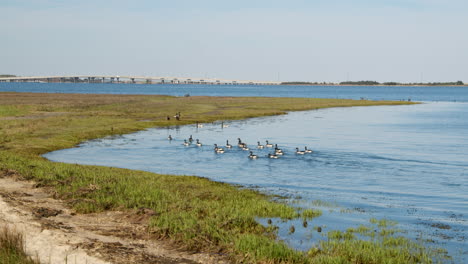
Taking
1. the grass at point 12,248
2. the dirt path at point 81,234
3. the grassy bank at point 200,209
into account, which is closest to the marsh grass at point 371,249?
the grassy bank at point 200,209

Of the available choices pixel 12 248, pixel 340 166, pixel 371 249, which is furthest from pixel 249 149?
pixel 12 248

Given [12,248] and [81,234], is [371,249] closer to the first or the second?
[81,234]

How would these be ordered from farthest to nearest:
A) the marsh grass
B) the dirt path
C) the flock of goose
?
1. the flock of goose
2. the marsh grass
3. the dirt path

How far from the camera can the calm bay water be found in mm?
21500

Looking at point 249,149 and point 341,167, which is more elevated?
point 341,167

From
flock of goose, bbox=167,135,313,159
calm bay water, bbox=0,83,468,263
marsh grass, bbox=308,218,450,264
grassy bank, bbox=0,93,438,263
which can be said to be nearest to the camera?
marsh grass, bbox=308,218,450,264

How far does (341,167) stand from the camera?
35.1 m

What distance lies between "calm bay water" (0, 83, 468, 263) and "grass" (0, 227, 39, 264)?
825cm

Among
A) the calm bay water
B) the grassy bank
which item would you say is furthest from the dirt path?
the calm bay water

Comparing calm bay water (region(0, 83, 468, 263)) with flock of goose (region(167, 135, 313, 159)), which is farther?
flock of goose (region(167, 135, 313, 159))

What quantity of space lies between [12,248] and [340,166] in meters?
24.9

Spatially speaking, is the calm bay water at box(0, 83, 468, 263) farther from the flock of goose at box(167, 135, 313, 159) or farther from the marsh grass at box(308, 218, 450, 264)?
the marsh grass at box(308, 218, 450, 264)

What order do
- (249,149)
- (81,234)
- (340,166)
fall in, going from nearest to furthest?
→ (81,234), (340,166), (249,149)

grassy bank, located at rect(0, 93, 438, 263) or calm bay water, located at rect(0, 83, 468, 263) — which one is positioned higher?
grassy bank, located at rect(0, 93, 438, 263)
